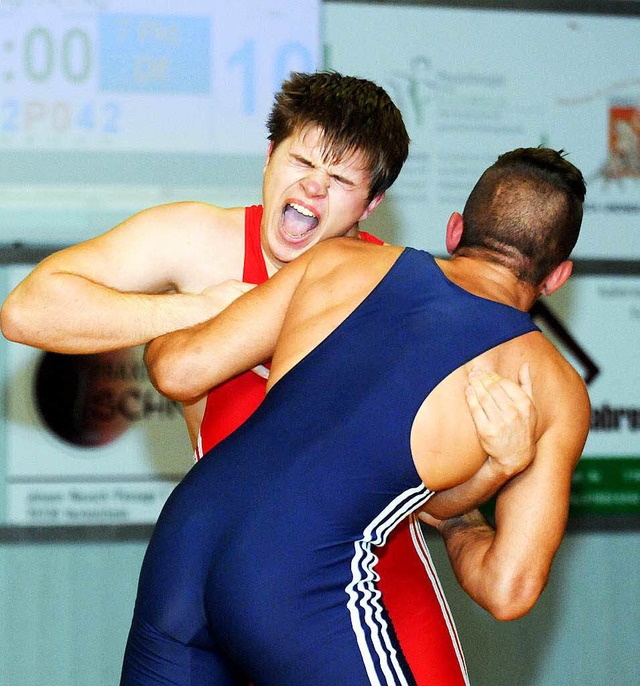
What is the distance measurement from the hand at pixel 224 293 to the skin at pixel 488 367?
0.55 feet

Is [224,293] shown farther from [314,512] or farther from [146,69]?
[146,69]

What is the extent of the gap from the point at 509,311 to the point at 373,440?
31cm

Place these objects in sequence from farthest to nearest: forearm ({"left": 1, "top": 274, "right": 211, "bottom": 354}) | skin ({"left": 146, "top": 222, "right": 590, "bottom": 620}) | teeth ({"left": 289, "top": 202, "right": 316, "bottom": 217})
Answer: teeth ({"left": 289, "top": 202, "right": 316, "bottom": 217})
forearm ({"left": 1, "top": 274, "right": 211, "bottom": 354})
skin ({"left": 146, "top": 222, "right": 590, "bottom": 620})

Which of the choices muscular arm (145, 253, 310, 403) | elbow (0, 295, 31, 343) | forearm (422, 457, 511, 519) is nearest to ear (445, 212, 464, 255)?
muscular arm (145, 253, 310, 403)

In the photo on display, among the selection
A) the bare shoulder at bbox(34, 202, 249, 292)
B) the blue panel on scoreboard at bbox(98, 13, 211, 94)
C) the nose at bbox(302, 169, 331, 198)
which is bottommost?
the bare shoulder at bbox(34, 202, 249, 292)

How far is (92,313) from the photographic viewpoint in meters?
2.01

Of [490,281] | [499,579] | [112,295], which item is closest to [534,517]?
[499,579]

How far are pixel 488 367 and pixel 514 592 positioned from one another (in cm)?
38

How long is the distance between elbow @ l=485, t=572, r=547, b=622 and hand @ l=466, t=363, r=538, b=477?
17cm

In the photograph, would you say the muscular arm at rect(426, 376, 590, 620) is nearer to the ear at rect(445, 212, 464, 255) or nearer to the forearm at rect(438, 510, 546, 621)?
the forearm at rect(438, 510, 546, 621)

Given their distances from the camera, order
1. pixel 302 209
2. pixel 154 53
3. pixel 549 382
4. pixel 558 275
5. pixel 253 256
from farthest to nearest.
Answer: pixel 154 53, pixel 253 256, pixel 302 209, pixel 558 275, pixel 549 382

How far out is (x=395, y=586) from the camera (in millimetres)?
1937

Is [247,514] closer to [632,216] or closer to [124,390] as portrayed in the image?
[124,390]

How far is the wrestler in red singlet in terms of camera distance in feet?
6.20
